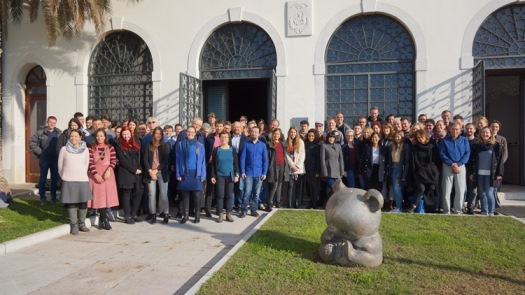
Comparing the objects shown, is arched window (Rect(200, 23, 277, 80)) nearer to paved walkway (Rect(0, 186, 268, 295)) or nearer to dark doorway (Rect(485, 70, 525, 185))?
paved walkway (Rect(0, 186, 268, 295))

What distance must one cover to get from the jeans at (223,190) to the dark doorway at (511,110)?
8833 millimetres

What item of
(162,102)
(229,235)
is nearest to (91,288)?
(229,235)

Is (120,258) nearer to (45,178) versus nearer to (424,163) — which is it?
(45,178)

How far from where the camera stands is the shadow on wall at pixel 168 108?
494 inches

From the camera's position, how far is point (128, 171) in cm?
774

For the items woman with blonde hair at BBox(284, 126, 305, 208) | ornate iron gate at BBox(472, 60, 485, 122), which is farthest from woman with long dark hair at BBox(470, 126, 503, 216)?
woman with blonde hair at BBox(284, 126, 305, 208)

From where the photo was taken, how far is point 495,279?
15.3 ft

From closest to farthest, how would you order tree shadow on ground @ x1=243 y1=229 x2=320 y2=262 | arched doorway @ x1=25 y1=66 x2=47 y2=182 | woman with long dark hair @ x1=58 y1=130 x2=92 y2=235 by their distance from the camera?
tree shadow on ground @ x1=243 y1=229 x2=320 y2=262, woman with long dark hair @ x1=58 y1=130 x2=92 y2=235, arched doorway @ x1=25 y1=66 x2=47 y2=182

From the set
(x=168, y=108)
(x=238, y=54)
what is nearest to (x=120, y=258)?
(x=168, y=108)

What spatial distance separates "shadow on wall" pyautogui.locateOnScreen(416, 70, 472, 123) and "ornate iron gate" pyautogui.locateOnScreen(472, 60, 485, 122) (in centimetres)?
10

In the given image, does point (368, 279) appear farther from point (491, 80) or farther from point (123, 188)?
point (491, 80)

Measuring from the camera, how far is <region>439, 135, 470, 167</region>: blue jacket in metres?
8.12

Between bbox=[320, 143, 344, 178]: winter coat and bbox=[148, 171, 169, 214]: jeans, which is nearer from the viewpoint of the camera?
bbox=[148, 171, 169, 214]: jeans

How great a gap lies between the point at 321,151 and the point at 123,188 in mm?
3985
